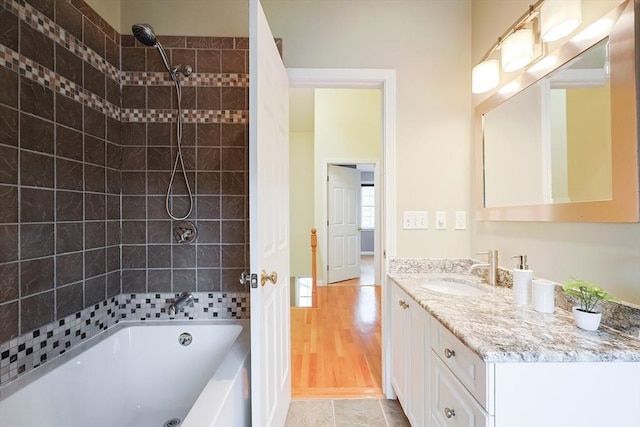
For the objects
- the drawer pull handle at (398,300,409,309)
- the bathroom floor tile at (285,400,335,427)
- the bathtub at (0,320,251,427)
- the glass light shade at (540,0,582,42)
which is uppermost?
the glass light shade at (540,0,582,42)

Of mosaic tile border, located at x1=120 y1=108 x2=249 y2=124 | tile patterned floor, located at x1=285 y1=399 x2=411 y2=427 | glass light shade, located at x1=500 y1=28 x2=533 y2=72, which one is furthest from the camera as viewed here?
mosaic tile border, located at x1=120 y1=108 x2=249 y2=124

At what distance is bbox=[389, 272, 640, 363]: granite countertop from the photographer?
74 cm

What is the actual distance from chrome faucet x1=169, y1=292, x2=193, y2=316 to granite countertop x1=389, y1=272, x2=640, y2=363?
4.25 feet

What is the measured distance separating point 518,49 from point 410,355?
159 centimetres

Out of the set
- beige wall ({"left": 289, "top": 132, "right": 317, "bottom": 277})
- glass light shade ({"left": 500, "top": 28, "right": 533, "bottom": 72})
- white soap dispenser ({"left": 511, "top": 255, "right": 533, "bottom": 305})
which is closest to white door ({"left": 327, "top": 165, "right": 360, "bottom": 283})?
beige wall ({"left": 289, "top": 132, "right": 317, "bottom": 277})

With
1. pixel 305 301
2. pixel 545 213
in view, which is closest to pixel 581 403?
pixel 545 213

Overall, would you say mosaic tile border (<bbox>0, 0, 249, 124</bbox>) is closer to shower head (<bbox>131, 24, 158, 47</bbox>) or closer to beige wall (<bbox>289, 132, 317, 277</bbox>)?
shower head (<bbox>131, 24, 158, 47</bbox>)

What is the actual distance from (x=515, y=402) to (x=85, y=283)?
6.20ft

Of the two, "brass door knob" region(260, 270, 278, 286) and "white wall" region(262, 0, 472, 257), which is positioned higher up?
"white wall" region(262, 0, 472, 257)

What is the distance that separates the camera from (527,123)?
1.31m

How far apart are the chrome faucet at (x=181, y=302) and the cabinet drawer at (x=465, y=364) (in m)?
1.35

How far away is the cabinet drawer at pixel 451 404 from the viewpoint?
801mm

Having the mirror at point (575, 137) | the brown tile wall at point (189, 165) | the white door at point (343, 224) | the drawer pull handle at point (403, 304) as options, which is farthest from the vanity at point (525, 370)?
the white door at point (343, 224)

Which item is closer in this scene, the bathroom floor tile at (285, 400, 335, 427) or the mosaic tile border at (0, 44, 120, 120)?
the mosaic tile border at (0, 44, 120, 120)
